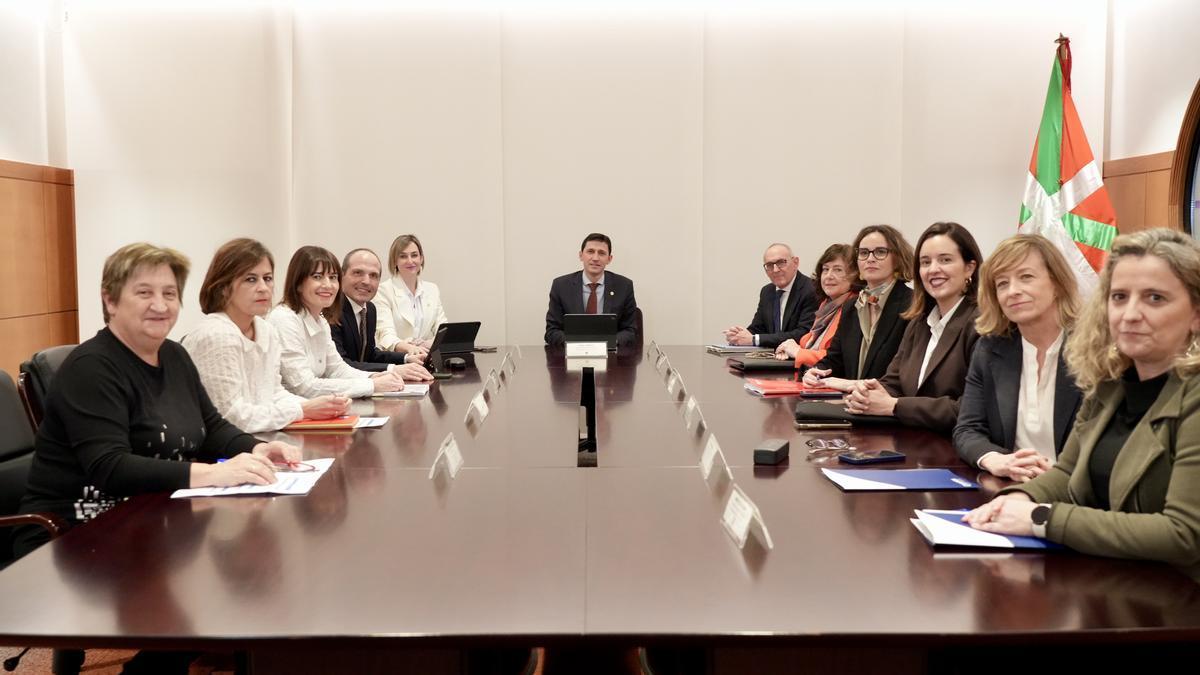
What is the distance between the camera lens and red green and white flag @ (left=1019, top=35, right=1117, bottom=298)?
6.09m

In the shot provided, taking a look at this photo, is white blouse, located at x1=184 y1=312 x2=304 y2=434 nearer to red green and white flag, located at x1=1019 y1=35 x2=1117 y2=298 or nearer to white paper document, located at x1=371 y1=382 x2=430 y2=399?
white paper document, located at x1=371 y1=382 x2=430 y2=399

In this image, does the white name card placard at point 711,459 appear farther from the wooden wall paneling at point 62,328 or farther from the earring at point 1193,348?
the wooden wall paneling at point 62,328

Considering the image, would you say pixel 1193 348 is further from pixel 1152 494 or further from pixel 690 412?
pixel 690 412

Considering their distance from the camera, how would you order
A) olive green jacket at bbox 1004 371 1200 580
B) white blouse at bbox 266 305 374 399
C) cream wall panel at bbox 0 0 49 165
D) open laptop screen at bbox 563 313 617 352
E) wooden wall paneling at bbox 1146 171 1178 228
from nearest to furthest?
olive green jacket at bbox 1004 371 1200 580, white blouse at bbox 266 305 374 399, cream wall panel at bbox 0 0 49 165, wooden wall paneling at bbox 1146 171 1178 228, open laptop screen at bbox 563 313 617 352

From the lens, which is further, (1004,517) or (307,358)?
(307,358)

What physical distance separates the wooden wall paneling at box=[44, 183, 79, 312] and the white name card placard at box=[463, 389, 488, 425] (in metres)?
3.57

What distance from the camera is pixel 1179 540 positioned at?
1.71 m

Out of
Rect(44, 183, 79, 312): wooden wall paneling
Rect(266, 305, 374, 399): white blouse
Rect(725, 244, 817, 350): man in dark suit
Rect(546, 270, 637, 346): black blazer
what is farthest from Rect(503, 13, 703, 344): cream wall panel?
Rect(266, 305, 374, 399): white blouse

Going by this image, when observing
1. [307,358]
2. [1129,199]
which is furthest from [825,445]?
[1129,199]

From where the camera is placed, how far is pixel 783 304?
21.1 ft

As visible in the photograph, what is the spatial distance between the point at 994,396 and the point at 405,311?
4297 millimetres

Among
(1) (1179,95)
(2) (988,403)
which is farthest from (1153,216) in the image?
(2) (988,403)

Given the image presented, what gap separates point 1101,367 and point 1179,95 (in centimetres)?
452

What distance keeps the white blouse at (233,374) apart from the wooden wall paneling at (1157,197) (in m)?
5.05
